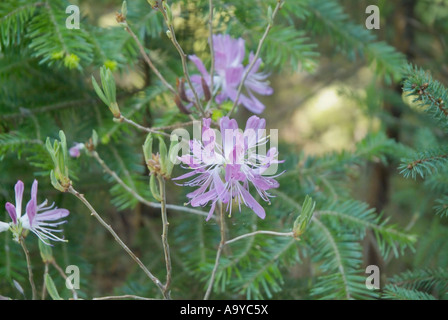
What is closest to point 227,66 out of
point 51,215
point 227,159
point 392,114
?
point 227,159

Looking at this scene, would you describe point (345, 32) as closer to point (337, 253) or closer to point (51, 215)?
point (337, 253)

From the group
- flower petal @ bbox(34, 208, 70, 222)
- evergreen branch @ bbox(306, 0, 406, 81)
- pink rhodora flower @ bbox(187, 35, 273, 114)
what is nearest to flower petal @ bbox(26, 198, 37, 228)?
flower petal @ bbox(34, 208, 70, 222)

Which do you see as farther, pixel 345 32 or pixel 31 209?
pixel 345 32

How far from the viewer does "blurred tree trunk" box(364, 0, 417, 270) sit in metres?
1.45

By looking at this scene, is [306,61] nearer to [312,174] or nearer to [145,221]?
[312,174]

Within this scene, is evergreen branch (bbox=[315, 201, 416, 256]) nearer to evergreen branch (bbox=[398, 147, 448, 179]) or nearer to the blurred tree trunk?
evergreen branch (bbox=[398, 147, 448, 179])

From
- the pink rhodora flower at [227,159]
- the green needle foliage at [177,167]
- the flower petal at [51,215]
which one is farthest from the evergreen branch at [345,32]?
the flower petal at [51,215]

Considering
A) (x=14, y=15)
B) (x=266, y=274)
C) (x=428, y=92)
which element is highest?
(x=14, y=15)

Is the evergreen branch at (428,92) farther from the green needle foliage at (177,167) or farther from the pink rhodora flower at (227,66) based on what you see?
the pink rhodora flower at (227,66)

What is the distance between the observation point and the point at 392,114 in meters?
1.52

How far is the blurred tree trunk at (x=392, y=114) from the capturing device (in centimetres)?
145

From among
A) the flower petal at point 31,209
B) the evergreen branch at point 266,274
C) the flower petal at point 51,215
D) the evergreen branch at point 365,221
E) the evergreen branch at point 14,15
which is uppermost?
the evergreen branch at point 14,15
